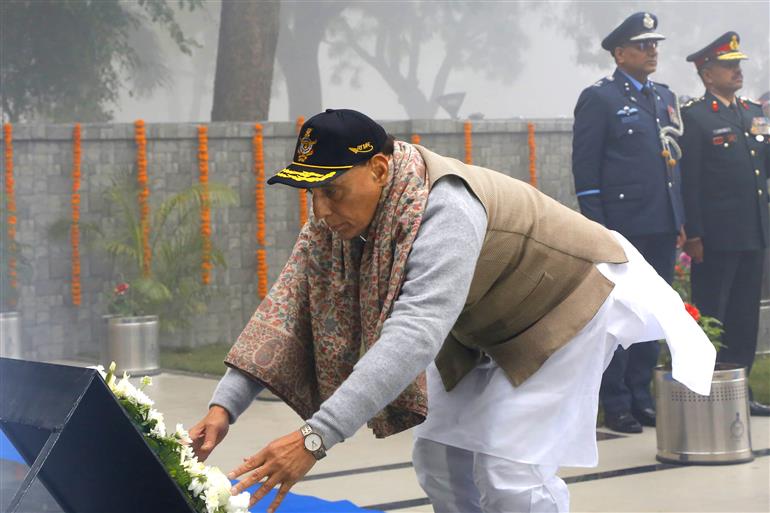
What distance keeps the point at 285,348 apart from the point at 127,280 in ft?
28.1

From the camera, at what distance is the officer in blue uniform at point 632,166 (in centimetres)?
634

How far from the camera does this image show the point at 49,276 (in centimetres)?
1124

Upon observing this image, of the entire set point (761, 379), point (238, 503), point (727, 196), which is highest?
point (727, 196)

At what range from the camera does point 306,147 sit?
8.75ft

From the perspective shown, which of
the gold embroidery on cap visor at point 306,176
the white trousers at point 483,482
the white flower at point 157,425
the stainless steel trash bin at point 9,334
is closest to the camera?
the white flower at point 157,425

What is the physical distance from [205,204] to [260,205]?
0.79 meters

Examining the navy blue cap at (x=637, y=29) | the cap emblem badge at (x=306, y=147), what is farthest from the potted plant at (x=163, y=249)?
the cap emblem badge at (x=306, y=147)

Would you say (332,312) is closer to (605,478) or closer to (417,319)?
(417,319)

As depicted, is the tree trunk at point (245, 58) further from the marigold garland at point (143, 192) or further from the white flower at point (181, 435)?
the white flower at point (181, 435)

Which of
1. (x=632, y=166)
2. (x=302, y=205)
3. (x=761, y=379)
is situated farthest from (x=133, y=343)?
(x=632, y=166)

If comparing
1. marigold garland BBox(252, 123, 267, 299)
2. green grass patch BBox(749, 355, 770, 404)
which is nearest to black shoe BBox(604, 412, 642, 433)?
green grass patch BBox(749, 355, 770, 404)

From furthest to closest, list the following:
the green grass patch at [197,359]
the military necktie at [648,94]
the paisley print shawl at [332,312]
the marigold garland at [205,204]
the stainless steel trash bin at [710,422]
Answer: the marigold garland at [205,204], the green grass patch at [197,359], the military necktie at [648,94], the stainless steel trash bin at [710,422], the paisley print shawl at [332,312]

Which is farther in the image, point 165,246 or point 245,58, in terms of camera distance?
point 245,58

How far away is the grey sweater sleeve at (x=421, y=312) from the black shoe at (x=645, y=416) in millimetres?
3808
